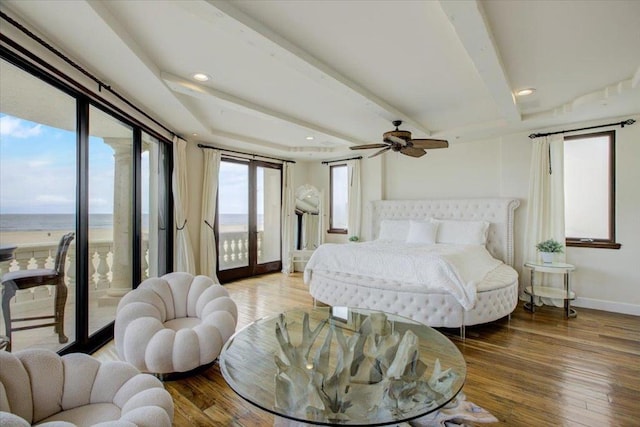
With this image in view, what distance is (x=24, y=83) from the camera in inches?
79.3

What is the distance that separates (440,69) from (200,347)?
2951 mm

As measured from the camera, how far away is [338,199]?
250 inches

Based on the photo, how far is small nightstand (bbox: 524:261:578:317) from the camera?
11.7 feet

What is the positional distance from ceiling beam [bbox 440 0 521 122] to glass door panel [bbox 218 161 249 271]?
4205 mm

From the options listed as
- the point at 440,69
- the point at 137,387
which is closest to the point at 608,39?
the point at 440,69

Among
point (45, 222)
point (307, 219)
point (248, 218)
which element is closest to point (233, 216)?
point (248, 218)

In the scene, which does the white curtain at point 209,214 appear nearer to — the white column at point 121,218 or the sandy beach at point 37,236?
the white column at point 121,218

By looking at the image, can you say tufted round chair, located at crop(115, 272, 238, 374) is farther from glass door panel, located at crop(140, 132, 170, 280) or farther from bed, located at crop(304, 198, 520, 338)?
bed, located at crop(304, 198, 520, 338)

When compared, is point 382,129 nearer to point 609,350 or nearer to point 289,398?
point 609,350

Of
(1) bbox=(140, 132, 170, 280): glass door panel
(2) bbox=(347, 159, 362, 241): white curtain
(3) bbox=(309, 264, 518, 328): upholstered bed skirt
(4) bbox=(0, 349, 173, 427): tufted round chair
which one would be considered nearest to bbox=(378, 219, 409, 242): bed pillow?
(2) bbox=(347, 159, 362, 241): white curtain

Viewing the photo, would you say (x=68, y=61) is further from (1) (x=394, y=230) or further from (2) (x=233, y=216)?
(1) (x=394, y=230)

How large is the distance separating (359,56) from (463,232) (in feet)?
10.1

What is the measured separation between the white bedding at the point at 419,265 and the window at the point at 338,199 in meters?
2.28

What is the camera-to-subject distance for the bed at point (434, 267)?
2.97 metres
